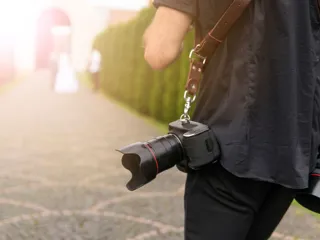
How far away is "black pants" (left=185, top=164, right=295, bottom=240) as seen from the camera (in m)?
1.37

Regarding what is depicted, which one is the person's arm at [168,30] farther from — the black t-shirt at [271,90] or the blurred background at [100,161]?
the blurred background at [100,161]

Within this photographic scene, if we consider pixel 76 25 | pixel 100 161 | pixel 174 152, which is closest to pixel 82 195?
pixel 100 161

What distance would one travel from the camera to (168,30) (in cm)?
131

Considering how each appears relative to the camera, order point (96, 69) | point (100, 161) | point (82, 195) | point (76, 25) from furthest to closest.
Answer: point (76, 25) → point (96, 69) → point (100, 161) → point (82, 195)

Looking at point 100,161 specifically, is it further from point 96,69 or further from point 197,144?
point 96,69

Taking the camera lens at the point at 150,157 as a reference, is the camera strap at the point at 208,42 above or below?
above

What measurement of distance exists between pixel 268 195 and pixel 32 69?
2866 centimetres

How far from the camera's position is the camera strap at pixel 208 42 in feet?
4.24

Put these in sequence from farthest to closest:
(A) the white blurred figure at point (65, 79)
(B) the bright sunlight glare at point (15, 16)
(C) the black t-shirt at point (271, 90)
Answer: (B) the bright sunlight glare at point (15, 16) < (A) the white blurred figure at point (65, 79) < (C) the black t-shirt at point (271, 90)

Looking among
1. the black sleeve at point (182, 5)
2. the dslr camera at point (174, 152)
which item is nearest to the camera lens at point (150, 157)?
the dslr camera at point (174, 152)

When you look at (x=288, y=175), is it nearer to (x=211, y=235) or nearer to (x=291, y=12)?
(x=211, y=235)

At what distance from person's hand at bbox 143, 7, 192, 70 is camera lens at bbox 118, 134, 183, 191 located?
0.68 feet

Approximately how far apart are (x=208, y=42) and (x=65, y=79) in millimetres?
17101

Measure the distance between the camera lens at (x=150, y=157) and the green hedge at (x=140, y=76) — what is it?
5.57 metres
